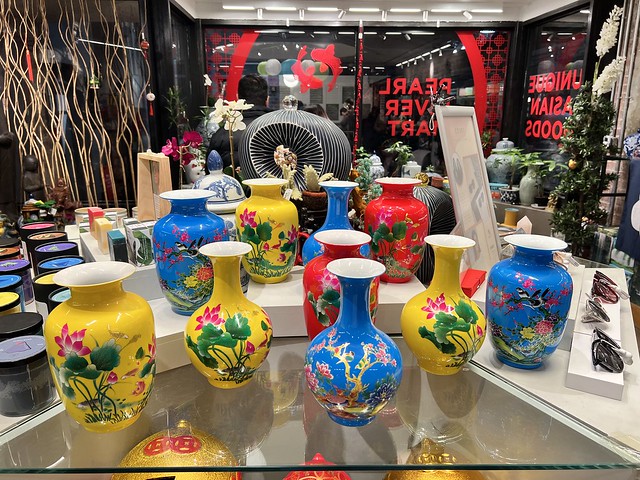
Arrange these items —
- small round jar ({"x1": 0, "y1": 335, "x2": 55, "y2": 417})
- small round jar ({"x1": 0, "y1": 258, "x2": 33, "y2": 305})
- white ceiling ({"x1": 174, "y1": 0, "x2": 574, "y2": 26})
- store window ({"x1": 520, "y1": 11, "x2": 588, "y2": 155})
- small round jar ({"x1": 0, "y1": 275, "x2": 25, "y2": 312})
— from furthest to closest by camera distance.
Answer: white ceiling ({"x1": 174, "y1": 0, "x2": 574, "y2": 26}) → store window ({"x1": 520, "y1": 11, "x2": 588, "y2": 155}) → small round jar ({"x1": 0, "y1": 258, "x2": 33, "y2": 305}) → small round jar ({"x1": 0, "y1": 275, "x2": 25, "y2": 312}) → small round jar ({"x1": 0, "y1": 335, "x2": 55, "y2": 417})

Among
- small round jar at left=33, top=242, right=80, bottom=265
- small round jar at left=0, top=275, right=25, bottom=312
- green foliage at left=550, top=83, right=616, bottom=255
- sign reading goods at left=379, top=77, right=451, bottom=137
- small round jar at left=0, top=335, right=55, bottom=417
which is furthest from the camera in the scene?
sign reading goods at left=379, top=77, right=451, bottom=137

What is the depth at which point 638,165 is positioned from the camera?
115 inches

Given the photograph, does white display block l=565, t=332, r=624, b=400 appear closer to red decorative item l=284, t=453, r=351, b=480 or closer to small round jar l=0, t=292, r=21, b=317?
red decorative item l=284, t=453, r=351, b=480

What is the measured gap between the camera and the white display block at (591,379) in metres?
1.00

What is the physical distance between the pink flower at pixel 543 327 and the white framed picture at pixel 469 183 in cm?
48

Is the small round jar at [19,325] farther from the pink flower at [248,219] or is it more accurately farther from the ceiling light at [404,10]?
the ceiling light at [404,10]

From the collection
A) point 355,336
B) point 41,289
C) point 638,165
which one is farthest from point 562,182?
point 41,289

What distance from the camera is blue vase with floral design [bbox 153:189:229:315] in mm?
1146

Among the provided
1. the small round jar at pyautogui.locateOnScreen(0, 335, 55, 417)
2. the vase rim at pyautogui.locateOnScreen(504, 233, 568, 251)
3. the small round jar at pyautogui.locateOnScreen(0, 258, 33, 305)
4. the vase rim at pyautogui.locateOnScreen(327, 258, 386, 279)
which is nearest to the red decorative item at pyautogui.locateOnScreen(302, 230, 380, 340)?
the vase rim at pyautogui.locateOnScreen(327, 258, 386, 279)

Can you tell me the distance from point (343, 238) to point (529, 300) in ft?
1.42

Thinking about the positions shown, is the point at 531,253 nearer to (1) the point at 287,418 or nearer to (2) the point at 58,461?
(1) the point at 287,418

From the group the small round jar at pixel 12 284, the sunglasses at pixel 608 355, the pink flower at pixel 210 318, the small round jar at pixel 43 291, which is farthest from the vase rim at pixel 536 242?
the small round jar at pixel 12 284

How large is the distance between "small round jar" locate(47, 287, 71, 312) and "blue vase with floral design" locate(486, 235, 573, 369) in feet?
3.29

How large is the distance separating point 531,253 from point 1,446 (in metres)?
1.14
